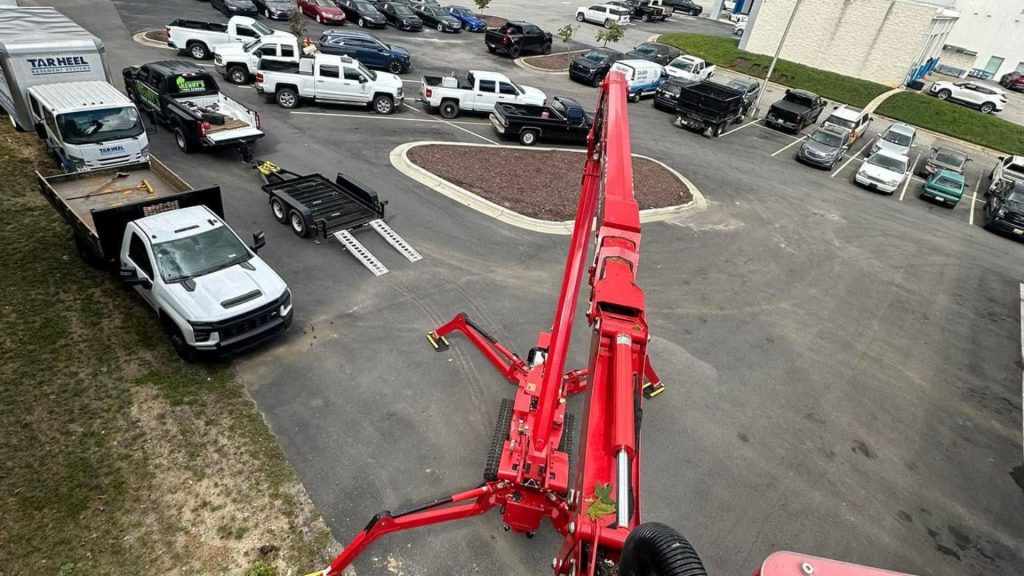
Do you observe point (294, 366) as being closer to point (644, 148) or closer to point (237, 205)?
point (237, 205)

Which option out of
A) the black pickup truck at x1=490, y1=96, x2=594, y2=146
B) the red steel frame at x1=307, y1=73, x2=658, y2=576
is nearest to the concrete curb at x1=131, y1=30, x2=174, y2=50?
the black pickup truck at x1=490, y1=96, x2=594, y2=146

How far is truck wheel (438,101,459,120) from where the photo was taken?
2308 cm

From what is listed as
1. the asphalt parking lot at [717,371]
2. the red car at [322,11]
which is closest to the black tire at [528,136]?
the asphalt parking lot at [717,371]

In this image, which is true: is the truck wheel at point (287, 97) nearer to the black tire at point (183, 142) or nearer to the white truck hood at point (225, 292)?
the black tire at point (183, 142)

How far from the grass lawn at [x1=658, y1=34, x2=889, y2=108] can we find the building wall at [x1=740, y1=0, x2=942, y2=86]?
0.93 metres

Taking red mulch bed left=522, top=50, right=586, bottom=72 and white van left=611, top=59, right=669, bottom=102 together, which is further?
red mulch bed left=522, top=50, right=586, bottom=72

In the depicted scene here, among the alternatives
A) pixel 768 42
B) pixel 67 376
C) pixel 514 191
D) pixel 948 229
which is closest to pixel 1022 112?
pixel 768 42

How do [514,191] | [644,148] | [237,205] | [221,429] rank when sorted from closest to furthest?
[221,429] < [237,205] < [514,191] < [644,148]

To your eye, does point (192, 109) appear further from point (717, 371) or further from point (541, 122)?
point (717, 371)


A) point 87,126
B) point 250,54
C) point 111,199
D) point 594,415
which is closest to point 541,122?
point 250,54

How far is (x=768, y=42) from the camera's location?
4088 centimetres

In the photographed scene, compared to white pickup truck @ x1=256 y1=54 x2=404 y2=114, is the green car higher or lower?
higher

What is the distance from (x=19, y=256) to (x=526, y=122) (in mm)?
16228

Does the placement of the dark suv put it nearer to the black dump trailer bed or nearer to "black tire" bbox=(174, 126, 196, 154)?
"black tire" bbox=(174, 126, 196, 154)
